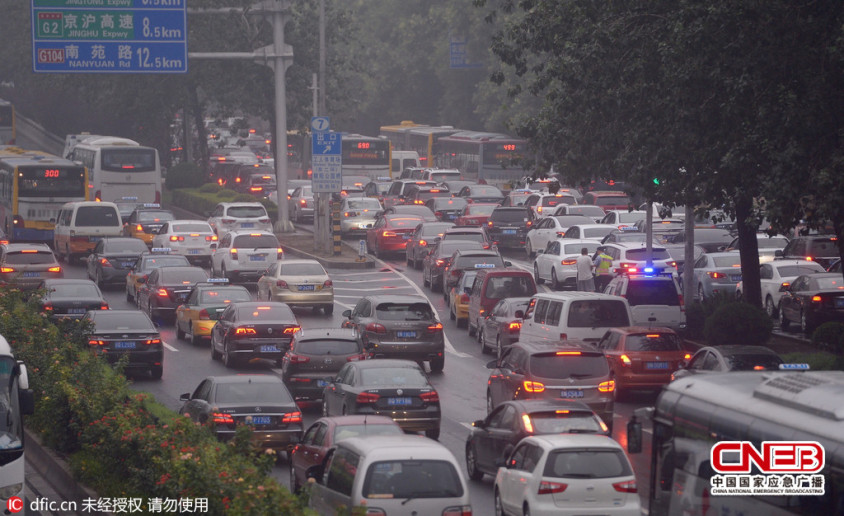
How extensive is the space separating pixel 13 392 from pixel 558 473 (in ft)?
19.7

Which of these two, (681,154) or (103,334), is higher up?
(681,154)

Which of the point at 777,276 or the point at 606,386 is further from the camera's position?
the point at 777,276

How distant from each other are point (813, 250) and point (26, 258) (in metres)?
22.5

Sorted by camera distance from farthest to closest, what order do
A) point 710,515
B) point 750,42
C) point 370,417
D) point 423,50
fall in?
point 423,50, point 750,42, point 370,417, point 710,515

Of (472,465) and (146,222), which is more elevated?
(146,222)

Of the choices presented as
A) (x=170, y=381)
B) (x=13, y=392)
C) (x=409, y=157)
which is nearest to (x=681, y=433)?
(x=13, y=392)

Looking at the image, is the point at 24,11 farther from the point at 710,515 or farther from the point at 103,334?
the point at 710,515

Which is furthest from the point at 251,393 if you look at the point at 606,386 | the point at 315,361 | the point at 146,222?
the point at 146,222

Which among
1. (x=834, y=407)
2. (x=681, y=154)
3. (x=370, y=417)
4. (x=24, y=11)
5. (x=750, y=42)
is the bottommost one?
(x=370, y=417)

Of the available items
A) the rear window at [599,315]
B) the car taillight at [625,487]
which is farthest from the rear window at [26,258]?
the car taillight at [625,487]

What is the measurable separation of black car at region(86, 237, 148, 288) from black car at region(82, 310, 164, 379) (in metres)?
13.2

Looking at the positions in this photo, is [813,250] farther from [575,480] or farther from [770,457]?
[770,457]

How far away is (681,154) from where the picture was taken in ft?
83.4

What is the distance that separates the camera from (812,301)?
28.9 metres
